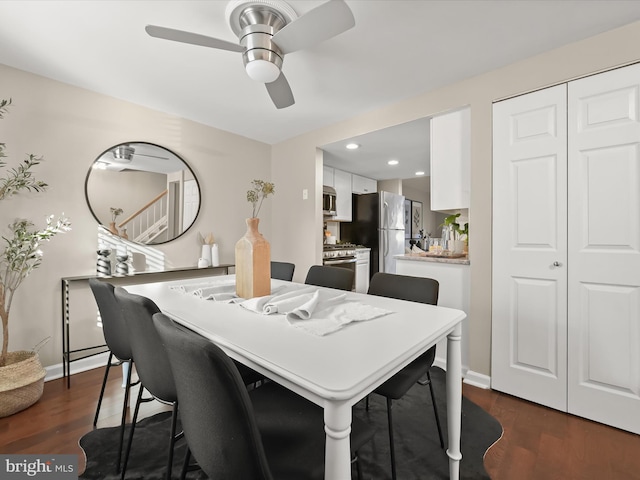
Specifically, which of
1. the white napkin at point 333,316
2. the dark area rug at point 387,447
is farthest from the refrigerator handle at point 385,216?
the white napkin at point 333,316

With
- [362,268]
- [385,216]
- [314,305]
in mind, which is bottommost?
[362,268]

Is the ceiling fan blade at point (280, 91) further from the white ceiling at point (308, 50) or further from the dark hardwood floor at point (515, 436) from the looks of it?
the dark hardwood floor at point (515, 436)

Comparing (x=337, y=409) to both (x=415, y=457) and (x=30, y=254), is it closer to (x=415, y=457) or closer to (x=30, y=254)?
(x=415, y=457)

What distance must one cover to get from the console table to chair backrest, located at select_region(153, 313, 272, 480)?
7.32 ft

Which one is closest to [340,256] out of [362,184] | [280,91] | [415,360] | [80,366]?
[362,184]

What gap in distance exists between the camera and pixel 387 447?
159 cm

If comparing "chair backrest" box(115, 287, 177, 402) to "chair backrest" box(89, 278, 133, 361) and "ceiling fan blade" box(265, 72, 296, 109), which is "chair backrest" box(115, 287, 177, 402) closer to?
"chair backrest" box(89, 278, 133, 361)

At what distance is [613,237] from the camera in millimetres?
1778

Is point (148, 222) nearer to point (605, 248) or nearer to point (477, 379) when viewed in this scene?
point (477, 379)

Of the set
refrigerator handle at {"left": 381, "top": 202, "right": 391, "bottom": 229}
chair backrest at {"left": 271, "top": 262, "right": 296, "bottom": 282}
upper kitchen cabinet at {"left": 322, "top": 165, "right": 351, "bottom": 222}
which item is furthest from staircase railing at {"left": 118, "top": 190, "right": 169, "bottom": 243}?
refrigerator handle at {"left": 381, "top": 202, "right": 391, "bottom": 229}

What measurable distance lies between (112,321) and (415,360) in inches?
61.5

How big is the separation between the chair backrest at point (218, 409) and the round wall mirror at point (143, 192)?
2533mm

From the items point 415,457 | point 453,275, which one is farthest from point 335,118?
point 415,457

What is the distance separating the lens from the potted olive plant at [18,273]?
191 cm
